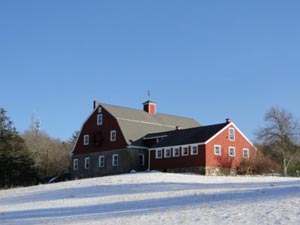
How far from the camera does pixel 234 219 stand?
15.2 metres

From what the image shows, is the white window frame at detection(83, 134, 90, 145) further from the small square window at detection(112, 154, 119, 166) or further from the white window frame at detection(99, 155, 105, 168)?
the small square window at detection(112, 154, 119, 166)

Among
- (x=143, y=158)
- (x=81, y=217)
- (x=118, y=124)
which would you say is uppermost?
(x=118, y=124)

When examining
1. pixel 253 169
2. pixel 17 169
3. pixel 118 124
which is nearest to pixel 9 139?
pixel 17 169

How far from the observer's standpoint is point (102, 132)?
61938mm

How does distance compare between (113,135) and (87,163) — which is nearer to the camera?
(113,135)

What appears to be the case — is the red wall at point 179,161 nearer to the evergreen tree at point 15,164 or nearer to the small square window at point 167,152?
the small square window at point 167,152

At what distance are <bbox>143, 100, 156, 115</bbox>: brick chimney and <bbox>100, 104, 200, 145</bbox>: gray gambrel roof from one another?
2.13ft

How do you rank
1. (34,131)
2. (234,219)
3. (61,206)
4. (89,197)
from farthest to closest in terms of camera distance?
(34,131)
(89,197)
(61,206)
(234,219)

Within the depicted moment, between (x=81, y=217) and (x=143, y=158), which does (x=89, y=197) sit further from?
(x=143, y=158)

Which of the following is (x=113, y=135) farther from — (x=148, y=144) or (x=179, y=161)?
(x=179, y=161)

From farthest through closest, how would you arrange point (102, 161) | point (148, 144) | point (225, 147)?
→ 1. point (102, 161)
2. point (148, 144)
3. point (225, 147)

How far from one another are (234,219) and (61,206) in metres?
10.5

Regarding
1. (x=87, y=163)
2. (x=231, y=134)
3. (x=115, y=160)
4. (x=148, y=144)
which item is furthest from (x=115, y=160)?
(x=231, y=134)

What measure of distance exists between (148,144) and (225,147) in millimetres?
9460
